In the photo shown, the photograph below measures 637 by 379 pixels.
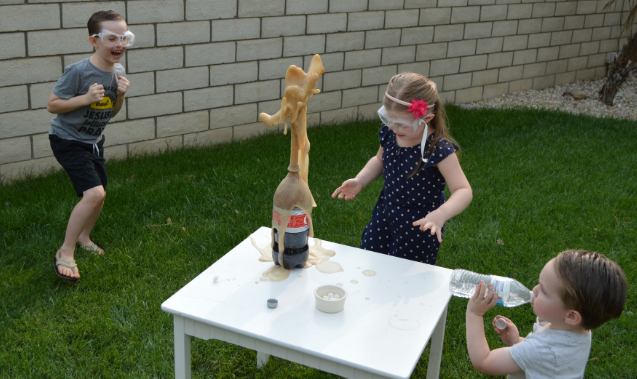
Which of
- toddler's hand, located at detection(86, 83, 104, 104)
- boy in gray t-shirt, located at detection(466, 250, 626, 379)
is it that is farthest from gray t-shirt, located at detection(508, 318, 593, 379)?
toddler's hand, located at detection(86, 83, 104, 104)

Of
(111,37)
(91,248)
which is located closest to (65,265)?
(91,248)

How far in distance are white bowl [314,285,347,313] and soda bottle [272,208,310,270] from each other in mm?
258

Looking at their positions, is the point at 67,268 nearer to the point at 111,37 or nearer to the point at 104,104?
the point at 104,104

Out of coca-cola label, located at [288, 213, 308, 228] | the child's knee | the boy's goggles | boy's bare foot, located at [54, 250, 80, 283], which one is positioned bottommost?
boy's bare foot, located at [54, 250, 80, 283]

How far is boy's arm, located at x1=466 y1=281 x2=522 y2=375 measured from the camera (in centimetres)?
→ 198

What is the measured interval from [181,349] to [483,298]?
1.03 metres

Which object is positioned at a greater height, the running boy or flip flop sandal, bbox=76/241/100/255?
the running boy

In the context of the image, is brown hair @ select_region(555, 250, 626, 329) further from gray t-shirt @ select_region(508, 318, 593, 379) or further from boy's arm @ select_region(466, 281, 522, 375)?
boy's arm @ select_region(466, 281, 522, 375)

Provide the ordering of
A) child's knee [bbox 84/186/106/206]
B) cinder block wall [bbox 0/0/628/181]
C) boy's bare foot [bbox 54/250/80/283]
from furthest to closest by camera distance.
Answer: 1. cinder block wall [bbox 0/0/628/181]
2. child's knee [bbox 84/186/106/206]
3. boy's bare foot [bbox 54/250/80/283]

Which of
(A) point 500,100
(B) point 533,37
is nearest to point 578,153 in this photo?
(A) point 500,100

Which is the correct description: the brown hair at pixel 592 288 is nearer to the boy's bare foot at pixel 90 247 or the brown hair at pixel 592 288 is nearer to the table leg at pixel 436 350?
the table leg at pixel 436 350

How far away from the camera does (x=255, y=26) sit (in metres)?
5.63

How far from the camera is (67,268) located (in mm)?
3303

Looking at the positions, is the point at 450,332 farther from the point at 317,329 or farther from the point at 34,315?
the point at 34,315
